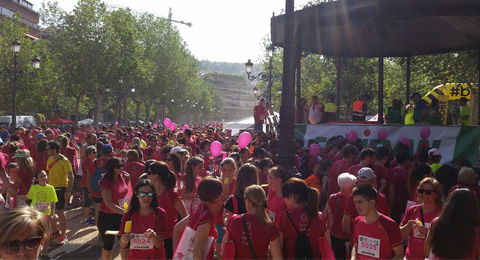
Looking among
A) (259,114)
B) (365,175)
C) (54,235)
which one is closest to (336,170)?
(365,175)

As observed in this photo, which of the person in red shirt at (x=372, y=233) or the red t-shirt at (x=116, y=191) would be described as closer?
the person in red shirt at (x=372, y=233)

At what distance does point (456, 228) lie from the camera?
149 inches

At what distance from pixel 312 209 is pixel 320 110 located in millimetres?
11429

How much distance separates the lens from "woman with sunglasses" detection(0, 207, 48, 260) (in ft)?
8.82

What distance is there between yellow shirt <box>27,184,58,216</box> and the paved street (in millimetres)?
839

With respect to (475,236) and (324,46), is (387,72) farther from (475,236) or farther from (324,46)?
(475,236)

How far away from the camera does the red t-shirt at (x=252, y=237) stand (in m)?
4.33

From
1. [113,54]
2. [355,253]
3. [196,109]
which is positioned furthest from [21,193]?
[196,109]

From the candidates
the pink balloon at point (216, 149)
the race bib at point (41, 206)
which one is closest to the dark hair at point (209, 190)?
the race bib at point (41, 206)

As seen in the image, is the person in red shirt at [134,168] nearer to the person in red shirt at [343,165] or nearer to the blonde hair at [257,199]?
the person in red shirt at [343,165]

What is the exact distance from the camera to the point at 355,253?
4.62 m

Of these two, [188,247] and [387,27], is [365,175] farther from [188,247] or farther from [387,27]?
[387,27]

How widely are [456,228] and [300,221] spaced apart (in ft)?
4.24

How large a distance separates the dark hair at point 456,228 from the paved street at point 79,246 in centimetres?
581
